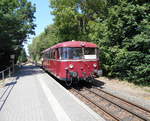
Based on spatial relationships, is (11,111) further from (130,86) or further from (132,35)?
(132,35)

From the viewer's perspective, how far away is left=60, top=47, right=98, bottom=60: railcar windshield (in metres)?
13.1

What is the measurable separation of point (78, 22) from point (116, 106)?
19.3 metres

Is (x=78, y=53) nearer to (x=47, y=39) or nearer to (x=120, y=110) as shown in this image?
(x=120, y=110)

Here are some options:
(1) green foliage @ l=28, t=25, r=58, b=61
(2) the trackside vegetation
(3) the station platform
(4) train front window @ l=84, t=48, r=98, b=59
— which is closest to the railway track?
(3) the station platform

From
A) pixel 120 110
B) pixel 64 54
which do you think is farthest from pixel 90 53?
pixel 120 110

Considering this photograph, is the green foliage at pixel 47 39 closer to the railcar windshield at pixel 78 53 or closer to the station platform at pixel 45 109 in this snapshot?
the railcar windshield at pixel 78 53

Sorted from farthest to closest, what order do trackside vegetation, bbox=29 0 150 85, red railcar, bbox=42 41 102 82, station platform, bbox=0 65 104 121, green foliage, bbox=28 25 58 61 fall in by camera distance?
green foliage, bbox=28 25 58 61 → trackside vegetation, bbox=29 0 150 85 → red railcar, bbox=42 41 102 82 → station platform, bbox=0 65 104 121

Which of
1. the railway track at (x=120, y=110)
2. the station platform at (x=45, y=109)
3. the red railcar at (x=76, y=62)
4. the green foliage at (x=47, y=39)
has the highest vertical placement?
the green foliage at (x=47, y=39)

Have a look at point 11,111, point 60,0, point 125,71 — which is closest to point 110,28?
point 125,71

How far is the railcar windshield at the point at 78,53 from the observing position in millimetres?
13062

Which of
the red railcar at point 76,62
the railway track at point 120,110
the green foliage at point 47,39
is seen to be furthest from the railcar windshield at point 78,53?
the green foliage at point 47,39

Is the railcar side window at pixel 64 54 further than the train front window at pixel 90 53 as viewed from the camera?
No

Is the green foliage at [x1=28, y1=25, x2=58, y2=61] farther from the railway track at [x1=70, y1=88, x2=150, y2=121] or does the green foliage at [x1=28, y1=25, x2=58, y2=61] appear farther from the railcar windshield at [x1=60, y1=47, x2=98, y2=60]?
the railway track at [x1=70, y1=88, x2=150, y2=121]

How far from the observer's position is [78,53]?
1339cm
